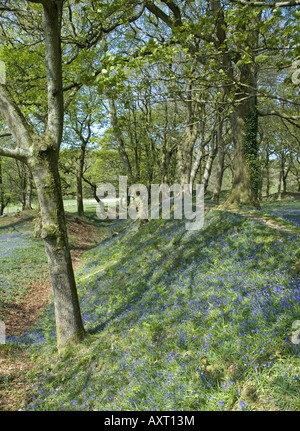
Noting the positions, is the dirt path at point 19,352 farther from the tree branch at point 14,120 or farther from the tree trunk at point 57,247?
the tree branch at point 14,120

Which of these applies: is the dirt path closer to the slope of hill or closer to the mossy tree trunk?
the slope of hill

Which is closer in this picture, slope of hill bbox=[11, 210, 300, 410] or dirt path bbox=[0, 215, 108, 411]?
slope of hill bbox=[11, 210, 300, 410]

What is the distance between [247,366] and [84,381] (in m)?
3.69

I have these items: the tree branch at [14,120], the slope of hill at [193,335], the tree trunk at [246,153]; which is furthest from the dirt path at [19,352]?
the tree trunk at [246,153]

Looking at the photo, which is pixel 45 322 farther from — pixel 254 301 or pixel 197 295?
pixel 254 301

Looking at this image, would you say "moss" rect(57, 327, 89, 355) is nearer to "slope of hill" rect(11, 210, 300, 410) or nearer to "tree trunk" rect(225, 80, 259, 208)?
"slope of hill" rect(11, 210, 300, 410)

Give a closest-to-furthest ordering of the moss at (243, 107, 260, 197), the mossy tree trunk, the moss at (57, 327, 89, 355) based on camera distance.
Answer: the mossy tree trunk → the moss at (57, 327, 89, 355) → the moss at (243, 107, 260, 197)

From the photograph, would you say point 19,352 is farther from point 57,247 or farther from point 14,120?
point 14,120

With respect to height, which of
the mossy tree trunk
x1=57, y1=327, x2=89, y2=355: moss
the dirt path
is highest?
the mossy tree trunk

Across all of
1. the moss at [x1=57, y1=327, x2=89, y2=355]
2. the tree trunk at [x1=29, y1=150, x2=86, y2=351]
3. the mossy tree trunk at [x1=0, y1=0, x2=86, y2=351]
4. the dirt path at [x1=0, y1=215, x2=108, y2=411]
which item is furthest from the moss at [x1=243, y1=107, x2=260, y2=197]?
the dirt path at [x1=0, y1=215, x2=108, y2=411]

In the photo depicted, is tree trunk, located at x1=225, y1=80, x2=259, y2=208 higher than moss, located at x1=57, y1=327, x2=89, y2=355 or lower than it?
higher

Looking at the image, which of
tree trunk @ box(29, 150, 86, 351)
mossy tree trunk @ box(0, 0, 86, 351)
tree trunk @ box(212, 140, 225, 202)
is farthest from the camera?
tree trunk @ box(212, 140, 225, 202)

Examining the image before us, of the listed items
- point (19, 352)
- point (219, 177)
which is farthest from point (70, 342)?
point (219, 177)
